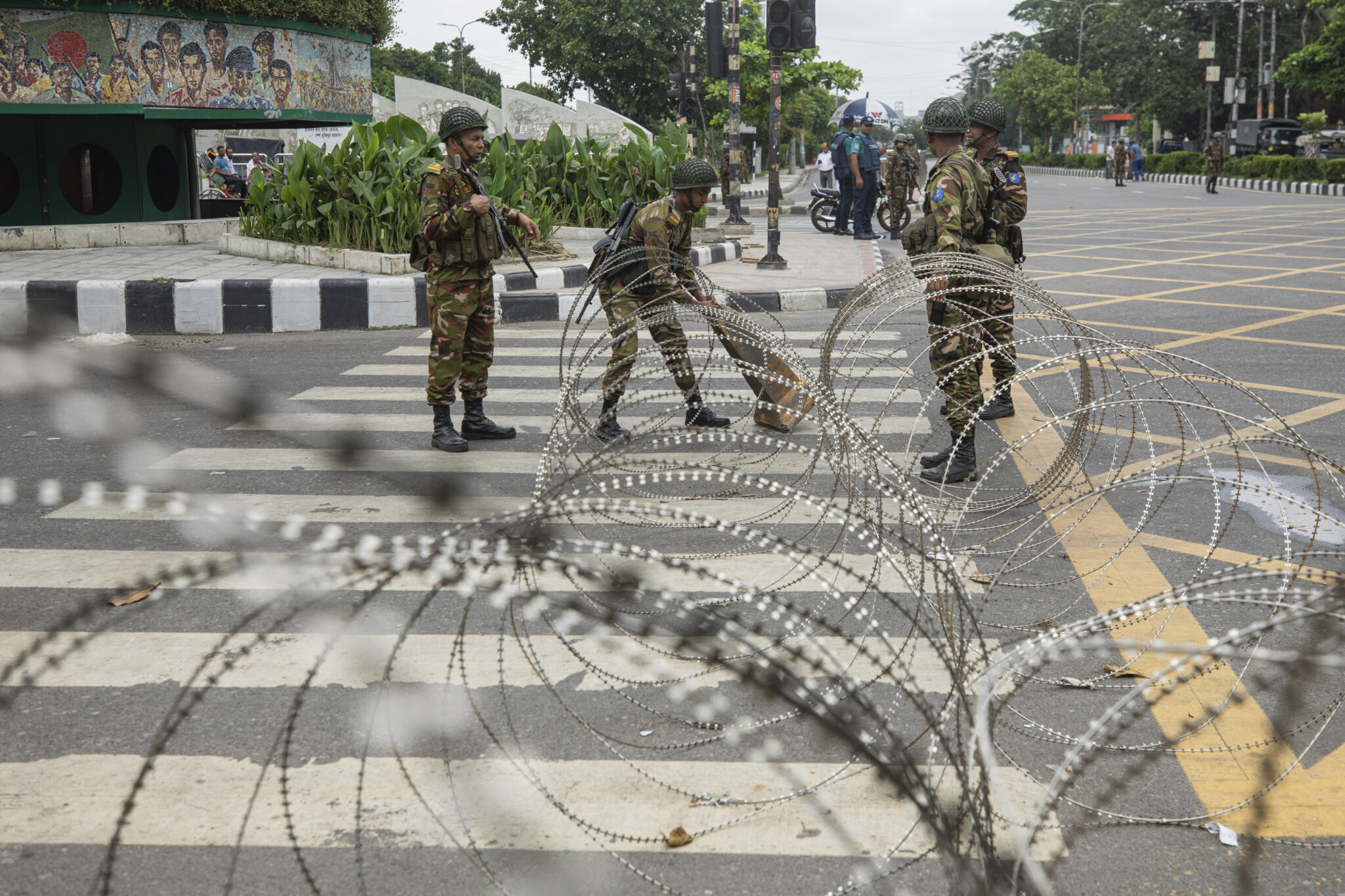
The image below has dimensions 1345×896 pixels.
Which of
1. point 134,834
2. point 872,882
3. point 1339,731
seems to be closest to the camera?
point 872,882

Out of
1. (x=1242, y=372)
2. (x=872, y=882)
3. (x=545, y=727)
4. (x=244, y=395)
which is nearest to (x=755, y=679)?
(x=872, y=882)

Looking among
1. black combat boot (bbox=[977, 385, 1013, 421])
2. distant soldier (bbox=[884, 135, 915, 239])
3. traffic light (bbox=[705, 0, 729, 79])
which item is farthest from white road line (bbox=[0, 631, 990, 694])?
distant soldier (bbox=[884, 135, 915, 239])

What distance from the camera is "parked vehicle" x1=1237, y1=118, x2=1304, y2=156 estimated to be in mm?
45344

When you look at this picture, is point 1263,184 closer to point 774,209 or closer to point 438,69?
point 774,209

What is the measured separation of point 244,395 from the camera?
7215 millimetres

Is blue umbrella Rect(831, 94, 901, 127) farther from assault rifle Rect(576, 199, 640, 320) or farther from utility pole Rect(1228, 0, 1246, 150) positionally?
assault rifle Rect(576, 199, 640, 320)

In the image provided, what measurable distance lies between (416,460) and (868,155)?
43.5ft

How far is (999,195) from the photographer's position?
6.00 metres

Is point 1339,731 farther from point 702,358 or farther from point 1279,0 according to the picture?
point 1279,0

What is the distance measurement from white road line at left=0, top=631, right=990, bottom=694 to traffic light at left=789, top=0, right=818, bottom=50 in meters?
10.6

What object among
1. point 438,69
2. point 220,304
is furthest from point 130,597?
point 438,69

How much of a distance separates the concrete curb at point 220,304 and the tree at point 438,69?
64.0 meters

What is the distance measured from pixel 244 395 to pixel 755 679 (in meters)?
6.33

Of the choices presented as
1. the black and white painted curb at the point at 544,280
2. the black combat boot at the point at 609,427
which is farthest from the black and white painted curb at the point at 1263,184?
the black combat boot at the point at 609,427
